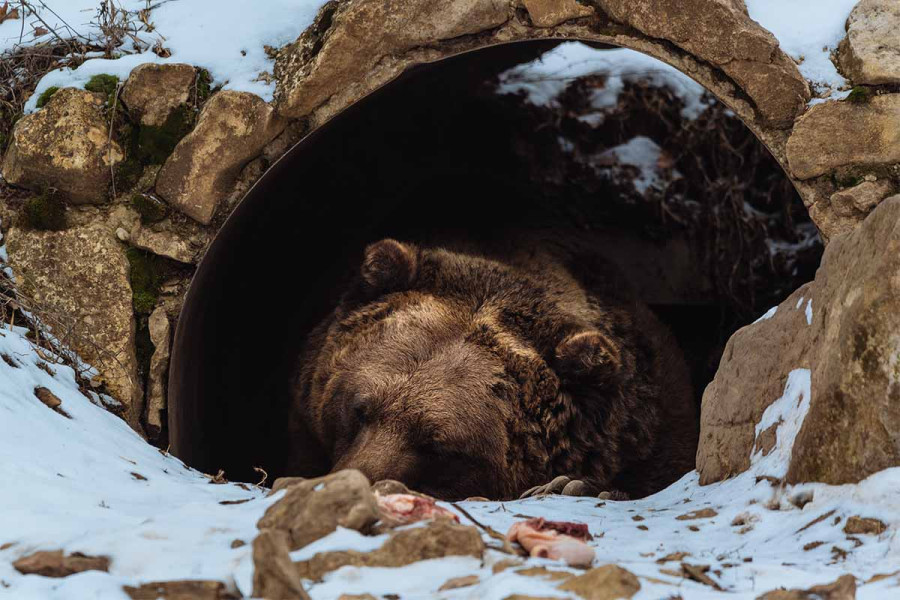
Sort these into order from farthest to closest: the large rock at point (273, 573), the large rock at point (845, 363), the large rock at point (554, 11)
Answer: the large rock at point (554, 11) → the large rock at point (845, 363) → the large rock at point (273, 573)

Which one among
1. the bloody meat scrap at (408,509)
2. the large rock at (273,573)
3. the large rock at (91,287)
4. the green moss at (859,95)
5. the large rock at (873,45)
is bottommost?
the large rock at (273,573)

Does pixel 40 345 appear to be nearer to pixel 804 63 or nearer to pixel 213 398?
pixel 213 398

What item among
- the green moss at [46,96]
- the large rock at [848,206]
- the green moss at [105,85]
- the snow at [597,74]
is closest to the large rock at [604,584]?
the large rock at [848,206]

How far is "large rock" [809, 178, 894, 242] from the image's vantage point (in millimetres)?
3746

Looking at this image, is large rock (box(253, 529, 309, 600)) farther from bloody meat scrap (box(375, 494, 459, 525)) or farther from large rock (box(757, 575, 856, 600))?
large rock (box(757, 575, 856, 600))

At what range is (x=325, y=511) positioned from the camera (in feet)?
7.29

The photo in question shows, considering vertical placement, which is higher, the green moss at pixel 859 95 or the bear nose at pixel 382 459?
the green moss at pixel 859 95

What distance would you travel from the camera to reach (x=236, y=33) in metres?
4.43

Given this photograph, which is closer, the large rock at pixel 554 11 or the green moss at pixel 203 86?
the large rock at pixel 554 11

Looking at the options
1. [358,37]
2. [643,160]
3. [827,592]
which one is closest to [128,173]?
[358,37]

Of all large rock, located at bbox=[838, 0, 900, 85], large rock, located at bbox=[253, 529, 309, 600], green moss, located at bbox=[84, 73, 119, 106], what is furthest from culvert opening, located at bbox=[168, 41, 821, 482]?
large rock, located at bbox=[253, 529, 309, 600]

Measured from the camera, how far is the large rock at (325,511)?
219cm

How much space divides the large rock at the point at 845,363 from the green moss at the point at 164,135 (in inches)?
117

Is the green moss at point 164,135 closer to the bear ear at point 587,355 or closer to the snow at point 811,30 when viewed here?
the bear ear at point 587,355
